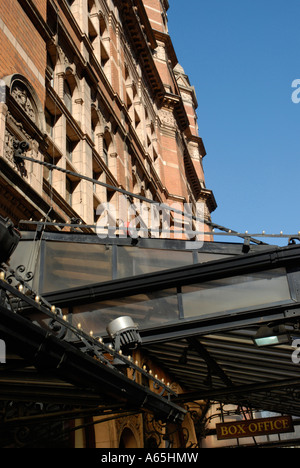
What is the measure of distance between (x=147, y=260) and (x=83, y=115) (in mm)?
11463

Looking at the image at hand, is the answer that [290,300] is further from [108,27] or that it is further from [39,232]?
[108,27]

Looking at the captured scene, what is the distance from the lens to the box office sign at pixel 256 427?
12789 mm

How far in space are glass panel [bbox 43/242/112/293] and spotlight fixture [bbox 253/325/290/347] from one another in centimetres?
286

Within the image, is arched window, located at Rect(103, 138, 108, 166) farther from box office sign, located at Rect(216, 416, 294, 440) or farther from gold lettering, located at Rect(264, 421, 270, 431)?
gold lettering, located at Rect(264, 421, 270, 431)

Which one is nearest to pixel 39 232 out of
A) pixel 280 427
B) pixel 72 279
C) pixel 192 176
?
pixel 72 279

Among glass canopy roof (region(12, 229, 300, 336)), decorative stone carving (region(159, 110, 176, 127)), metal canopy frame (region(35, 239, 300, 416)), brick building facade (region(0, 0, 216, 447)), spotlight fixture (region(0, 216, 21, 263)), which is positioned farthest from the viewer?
decorative stone carving (region(159, 110, 176, 127))

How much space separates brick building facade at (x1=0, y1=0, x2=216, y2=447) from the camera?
488 inches

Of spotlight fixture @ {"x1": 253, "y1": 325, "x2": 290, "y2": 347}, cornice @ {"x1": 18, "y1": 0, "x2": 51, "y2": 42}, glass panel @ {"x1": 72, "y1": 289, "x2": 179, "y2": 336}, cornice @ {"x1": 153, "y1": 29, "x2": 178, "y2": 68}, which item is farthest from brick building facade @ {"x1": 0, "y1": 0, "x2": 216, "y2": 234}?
spotlight fixture @ {"x1": 253, "y1": 325, "x2": 290, "y2": 347}

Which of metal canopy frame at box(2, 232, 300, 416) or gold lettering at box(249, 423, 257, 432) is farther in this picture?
gold lettering at box(249, 423, 257, 432)

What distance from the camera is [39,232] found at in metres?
10.5

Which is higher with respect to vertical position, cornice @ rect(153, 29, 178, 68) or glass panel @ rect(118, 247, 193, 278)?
cornice @ rect(153, 29, 178, 68)

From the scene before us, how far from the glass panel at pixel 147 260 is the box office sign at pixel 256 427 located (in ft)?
17.4

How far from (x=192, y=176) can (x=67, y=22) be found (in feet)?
94.0

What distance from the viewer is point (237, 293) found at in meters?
8.80
